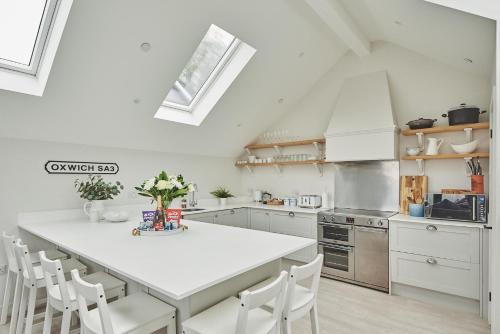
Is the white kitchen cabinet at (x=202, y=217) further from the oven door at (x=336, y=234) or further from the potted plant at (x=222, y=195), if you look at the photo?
the oven door at (x=336, y=234)

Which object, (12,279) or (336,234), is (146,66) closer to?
(12,279)

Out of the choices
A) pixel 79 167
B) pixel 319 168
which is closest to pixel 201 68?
pixel 79 167

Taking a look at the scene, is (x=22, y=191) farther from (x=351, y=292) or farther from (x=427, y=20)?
(x=427, y=20)

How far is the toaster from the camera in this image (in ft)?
13.8

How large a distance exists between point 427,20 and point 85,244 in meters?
3.34

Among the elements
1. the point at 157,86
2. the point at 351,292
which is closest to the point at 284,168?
the point at 351,292

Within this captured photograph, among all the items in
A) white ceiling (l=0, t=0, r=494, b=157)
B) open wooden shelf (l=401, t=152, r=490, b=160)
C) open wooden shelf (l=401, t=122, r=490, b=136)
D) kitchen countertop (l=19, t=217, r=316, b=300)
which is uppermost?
white ceiling (l=0, t=0, r=494, b=157)

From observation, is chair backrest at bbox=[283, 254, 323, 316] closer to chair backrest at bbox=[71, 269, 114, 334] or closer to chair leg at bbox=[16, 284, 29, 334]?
chair backrest at bbox=[71, 269, 114, 334]

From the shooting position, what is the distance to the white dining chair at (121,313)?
127cm

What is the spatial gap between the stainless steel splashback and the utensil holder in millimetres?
823

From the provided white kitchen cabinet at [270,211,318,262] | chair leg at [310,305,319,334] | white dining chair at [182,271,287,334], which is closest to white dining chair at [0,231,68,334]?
white dining chair at [182,271,287,334]

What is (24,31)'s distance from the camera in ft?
8.13

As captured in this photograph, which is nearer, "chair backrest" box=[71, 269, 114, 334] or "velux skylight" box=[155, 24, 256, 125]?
"chair backrest" box=[71, 269, 114, 334]

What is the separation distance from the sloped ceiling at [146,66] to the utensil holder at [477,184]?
2.41 metres
